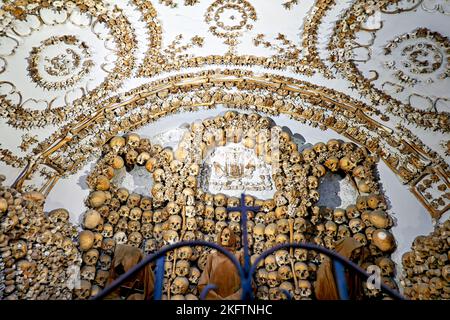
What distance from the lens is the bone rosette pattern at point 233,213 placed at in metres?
3.74

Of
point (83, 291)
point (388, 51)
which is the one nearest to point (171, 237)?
point (83, 291)

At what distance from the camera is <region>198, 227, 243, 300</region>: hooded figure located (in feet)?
11.3

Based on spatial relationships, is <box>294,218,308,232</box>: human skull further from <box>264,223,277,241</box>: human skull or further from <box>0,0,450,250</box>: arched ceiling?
<box>0,0,450,250</box>: arched ceiling

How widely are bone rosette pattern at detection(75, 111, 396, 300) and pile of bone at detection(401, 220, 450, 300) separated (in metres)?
0.17

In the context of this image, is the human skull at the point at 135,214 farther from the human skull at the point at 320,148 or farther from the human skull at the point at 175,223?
the human skull at the point at 320,148

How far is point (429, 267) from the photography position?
352 centimetres

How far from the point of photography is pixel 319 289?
3539 mm

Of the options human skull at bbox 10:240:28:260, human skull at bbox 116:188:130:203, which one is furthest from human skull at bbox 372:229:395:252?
human skull at bbox 10:240:28:260

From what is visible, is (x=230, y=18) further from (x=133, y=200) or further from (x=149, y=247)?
(x=149, y=247)

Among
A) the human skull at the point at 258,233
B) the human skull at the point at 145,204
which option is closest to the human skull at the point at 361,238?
the human skull at the point at 258,233
